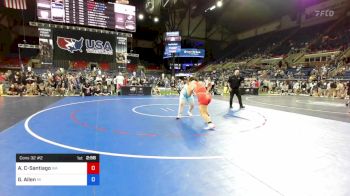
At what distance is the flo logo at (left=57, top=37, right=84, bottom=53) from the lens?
24306 mm

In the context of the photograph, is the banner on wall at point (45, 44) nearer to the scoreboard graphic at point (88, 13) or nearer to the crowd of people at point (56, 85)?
the scoreboard graphic at point (88, 13)

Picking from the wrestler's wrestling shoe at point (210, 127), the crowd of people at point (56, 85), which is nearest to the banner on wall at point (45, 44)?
the crowd of people at point (56, 85)

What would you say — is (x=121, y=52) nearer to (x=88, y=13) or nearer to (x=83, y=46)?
(x=83, y=46)

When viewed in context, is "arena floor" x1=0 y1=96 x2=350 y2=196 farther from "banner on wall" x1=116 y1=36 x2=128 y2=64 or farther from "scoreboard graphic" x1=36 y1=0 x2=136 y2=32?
"banner on wall" x1=116 y1=36 x2=128 y2=64

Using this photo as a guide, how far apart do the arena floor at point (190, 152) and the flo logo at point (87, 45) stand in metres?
18.3

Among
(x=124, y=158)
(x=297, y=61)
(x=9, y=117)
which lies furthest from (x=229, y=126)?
(x=297, y=61)

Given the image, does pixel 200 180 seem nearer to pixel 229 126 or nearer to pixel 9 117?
pixel 229 126

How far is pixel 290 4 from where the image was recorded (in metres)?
32.3

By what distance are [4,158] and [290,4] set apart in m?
35.9

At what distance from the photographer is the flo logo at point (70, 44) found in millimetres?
24306
